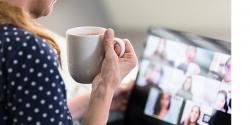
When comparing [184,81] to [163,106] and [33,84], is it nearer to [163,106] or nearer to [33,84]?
[163,106]

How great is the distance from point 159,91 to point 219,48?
26 cm

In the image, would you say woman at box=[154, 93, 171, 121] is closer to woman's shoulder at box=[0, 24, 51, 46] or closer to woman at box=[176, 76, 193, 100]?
woman at box=[176, 76, 193, 100]

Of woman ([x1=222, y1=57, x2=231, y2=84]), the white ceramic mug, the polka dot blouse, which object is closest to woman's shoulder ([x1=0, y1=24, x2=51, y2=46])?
the polka dot blouse

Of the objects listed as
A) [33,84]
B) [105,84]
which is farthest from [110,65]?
[33,84]

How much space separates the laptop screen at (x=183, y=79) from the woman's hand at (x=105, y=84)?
52 cm

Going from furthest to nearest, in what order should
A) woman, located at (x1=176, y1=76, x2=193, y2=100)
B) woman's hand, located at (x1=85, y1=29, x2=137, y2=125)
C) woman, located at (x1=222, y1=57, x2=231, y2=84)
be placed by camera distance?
woman, located at (x1=176, y1=76, x2=193, y2=100) < woman, located at (x1=222, y1=57, x2=231, y2=84) < woman's hand, located at (x1=85, y1=29, x2=137, y2=125)

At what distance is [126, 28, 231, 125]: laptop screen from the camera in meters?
1.20

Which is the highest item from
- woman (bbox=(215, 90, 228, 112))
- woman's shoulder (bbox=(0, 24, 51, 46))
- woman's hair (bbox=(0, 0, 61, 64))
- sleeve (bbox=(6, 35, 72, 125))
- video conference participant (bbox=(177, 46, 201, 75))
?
woman's hair (bbox=(0, 0, 61, 64))

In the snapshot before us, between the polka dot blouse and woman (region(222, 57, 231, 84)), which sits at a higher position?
the polka dot blouse

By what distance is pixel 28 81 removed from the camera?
22.7 inches

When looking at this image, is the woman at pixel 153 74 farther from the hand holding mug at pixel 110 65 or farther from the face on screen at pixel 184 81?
the hand holding mug at pixel 110 65

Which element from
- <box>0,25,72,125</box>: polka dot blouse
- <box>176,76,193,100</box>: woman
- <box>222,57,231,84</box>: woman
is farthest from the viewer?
<box>176,76,193,100</box>: woman

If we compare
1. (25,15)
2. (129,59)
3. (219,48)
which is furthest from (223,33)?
(25,15)

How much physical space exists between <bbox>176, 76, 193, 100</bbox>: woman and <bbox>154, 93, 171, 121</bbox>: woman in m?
0.05
